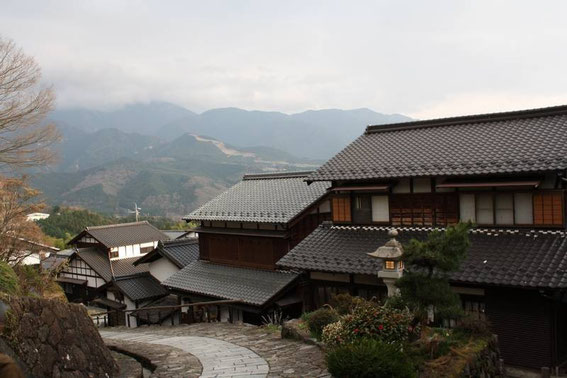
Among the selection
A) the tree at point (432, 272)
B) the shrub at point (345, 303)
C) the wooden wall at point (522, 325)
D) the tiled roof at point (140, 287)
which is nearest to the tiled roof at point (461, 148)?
the wooden wall at point (522, 325)

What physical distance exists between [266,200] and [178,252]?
28.1 ft

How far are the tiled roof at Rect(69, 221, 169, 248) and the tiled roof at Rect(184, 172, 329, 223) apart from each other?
16.6 metres

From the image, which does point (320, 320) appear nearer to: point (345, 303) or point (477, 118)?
point (345, 303)

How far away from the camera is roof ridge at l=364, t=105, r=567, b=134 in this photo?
16.3 metres

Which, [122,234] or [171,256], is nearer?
[171,256]

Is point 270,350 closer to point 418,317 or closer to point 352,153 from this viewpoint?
point 418,317

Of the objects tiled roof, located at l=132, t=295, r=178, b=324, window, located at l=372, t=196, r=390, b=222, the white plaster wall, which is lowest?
tiled roof, located at l=132, t=295, r=178, b=324

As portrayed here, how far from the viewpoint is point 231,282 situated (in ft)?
71.8

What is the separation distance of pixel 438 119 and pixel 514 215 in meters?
6.09

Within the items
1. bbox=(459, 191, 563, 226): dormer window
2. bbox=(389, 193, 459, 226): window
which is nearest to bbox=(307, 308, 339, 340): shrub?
bbox=(459, 191, 563, 226): dormer window

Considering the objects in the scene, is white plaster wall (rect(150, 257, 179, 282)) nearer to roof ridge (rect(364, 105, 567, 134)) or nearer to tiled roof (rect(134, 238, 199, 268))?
tiled roof (rect(134, 238, 199, 268))

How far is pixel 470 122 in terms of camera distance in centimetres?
1819

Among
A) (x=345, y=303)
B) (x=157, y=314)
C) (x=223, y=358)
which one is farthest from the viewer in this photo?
(x=157, y=314)

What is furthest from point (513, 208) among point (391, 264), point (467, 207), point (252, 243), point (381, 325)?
point (252, 243)
